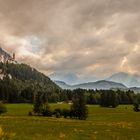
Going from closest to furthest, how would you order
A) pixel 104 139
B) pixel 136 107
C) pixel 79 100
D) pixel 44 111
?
pixel 104 139, pixel 79 100, pixel 44 111, pixel 136 107

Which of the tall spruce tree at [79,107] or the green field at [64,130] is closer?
the green field at [64,130]

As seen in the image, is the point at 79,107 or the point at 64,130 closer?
the point at 64,130

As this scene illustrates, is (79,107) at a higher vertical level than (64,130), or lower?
higher

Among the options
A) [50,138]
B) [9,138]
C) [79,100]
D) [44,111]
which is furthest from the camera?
[44,111]

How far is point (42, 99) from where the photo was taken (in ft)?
454

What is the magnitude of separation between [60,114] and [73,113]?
6456 mm

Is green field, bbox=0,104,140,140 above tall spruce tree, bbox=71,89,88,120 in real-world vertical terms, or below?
below

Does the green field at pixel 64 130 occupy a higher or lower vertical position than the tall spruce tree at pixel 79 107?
lower

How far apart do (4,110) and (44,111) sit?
1640 cm

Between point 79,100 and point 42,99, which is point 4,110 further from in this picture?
point 79,100

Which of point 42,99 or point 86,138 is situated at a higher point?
point 42,99

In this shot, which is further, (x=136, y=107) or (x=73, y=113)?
(x=136, y=107)

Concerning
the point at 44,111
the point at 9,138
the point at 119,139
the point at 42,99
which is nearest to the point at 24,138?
the point at 9,138

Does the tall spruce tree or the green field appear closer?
the green field
